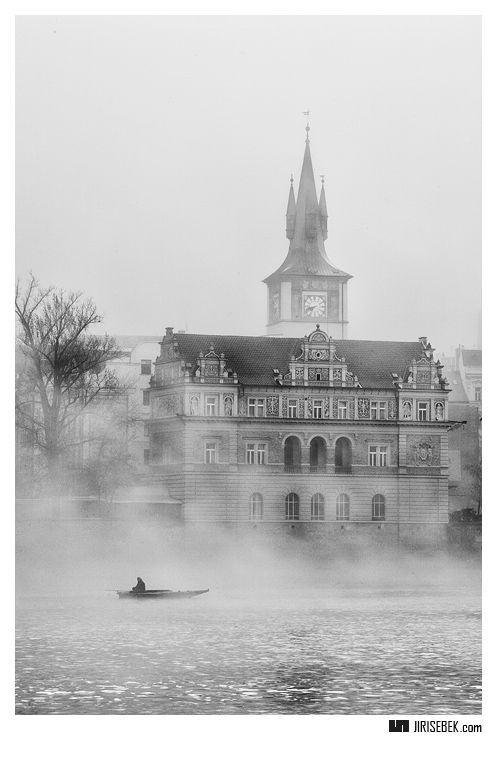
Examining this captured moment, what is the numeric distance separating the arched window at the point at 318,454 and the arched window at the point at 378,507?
6.69ft

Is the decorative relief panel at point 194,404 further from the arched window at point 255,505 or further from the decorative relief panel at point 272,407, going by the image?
the arched window at point 255,505

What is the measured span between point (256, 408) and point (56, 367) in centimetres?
1165

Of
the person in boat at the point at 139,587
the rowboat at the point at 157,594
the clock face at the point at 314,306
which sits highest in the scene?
the clock face at the point at 314,306

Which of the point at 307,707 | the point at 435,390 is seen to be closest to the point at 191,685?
the point at 307,707

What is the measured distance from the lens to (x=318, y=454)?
4728cm

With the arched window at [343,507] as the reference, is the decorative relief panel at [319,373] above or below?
above

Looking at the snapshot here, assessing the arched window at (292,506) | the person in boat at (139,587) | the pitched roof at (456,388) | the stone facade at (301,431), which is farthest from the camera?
the arched window at (292,506)

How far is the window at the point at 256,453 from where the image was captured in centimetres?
4639

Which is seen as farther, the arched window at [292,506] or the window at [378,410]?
the window at [378,410]

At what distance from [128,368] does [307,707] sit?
19.9 metres

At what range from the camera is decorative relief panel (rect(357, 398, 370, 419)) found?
4806cm

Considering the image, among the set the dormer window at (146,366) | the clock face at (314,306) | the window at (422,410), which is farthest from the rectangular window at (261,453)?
the clock face at (314,306)
